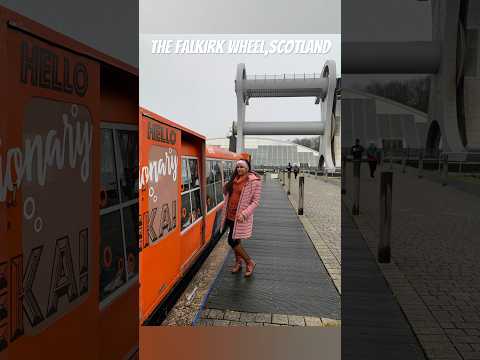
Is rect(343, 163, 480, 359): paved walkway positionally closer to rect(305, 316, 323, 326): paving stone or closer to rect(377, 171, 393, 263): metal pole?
rect(377, 171, 393, 263): metal pole

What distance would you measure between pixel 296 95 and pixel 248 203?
0.71m

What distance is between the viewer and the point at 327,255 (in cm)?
231

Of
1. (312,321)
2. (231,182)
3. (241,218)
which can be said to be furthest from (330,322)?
(231,182)

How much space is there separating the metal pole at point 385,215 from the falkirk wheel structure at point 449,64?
11.2 meters

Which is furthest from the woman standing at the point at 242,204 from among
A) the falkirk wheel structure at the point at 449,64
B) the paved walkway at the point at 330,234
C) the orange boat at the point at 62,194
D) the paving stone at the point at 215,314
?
the falkirk wheel structure at the point at 449,64

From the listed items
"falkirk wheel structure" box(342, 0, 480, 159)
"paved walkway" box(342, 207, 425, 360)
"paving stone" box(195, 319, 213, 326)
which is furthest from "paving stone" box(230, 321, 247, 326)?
"falkirk wheel structure" box(342, 0, 480, 159)

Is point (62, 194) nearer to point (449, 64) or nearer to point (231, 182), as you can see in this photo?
point (231, 182)

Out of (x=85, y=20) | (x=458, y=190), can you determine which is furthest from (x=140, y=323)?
(x=458, y=190)

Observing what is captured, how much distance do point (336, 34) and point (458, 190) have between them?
10196 millimetres

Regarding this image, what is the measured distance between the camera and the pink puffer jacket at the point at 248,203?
2324mm

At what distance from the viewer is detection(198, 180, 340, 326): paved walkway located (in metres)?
2.13

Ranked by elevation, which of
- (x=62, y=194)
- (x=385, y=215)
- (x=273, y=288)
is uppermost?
(x=62, y=194)

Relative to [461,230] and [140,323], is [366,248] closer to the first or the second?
[461,230]

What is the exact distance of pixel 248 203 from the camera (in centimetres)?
233
